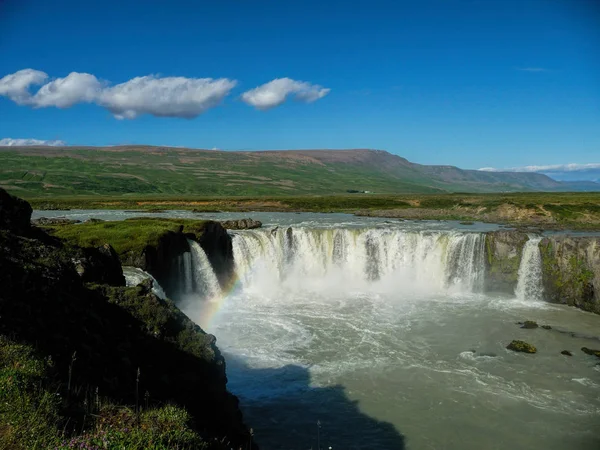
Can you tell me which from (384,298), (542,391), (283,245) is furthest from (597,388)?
(283,245)

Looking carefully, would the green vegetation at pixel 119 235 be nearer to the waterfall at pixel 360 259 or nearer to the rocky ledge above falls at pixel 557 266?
the waterfall at pixel 360 259

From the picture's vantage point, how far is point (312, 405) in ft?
60.7

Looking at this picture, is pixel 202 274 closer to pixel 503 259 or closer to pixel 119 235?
pixel 119 235

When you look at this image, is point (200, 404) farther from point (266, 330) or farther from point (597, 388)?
point (597, 388)

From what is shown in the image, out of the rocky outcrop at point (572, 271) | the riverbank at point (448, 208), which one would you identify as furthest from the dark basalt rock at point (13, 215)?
the riverbank at point (448, 208)

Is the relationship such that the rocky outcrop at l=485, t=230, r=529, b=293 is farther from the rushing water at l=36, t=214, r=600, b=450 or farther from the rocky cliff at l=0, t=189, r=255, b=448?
→ the rocky cliff at l=0, t=189, r=255, b=448

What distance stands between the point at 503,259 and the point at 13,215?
37184 millimetres

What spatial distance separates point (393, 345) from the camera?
25266mm

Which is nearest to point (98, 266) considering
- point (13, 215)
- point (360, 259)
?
point (13, 215)

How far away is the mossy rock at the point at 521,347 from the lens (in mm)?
24362

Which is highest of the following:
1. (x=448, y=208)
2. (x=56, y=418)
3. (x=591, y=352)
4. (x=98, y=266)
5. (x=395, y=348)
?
(x=448, y=208)

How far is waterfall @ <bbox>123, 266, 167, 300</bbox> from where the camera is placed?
23719mm

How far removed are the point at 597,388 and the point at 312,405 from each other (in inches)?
549

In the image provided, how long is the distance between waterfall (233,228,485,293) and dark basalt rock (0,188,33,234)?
26.4 m
